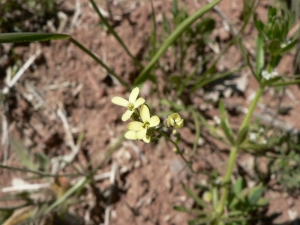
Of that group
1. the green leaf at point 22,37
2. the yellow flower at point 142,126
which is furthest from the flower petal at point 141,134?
the green leaf at point 22,37

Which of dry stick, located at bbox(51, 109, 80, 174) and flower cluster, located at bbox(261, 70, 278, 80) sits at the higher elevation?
dry stick, located at bbox(51, 109, 80, 174)

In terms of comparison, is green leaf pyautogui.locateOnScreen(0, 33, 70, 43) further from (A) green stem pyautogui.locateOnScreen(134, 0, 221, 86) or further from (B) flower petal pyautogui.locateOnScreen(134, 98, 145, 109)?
(A) green stem pyautogui.locateOnScreen(134, 0, 221, 86)

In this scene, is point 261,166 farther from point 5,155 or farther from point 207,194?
point 5,155

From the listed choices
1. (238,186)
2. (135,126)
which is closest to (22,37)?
(135,126)

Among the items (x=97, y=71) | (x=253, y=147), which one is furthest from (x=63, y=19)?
(x=253, y=147)

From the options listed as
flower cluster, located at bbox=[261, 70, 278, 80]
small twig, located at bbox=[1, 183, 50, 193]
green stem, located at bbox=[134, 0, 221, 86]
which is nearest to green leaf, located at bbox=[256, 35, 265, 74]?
flower cluster, located at bbox=[261, 70, 278, 80]

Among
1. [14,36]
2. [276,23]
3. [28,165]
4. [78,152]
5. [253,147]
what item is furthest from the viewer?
[78,152]

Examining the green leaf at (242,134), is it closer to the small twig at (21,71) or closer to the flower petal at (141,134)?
the flower petal at (141,134)
